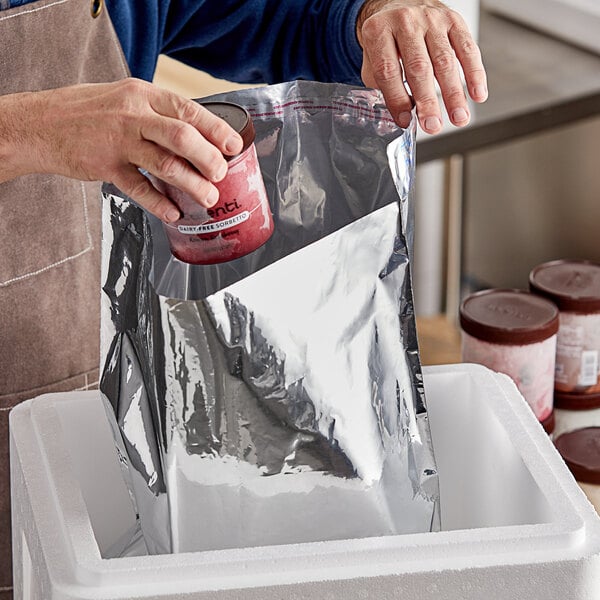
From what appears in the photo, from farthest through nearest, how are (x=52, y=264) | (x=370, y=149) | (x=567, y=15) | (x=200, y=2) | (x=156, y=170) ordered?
(x=567, y=15)
(x=200, y=2)
(x=52, y=264)
(x=370, y=149)
(x=156, y=170)

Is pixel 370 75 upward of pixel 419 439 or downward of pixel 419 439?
upward

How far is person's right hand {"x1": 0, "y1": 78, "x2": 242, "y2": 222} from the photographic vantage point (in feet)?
2.16

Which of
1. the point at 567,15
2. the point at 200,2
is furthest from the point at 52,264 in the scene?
the point at 567,15

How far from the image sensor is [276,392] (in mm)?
698

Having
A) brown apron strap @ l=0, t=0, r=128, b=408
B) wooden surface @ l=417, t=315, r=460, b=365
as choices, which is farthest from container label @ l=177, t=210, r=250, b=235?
wooden surface @ l=417, t=315, r=460, b=365

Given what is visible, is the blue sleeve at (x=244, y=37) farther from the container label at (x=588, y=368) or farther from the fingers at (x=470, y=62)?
the container label at (x=588, y=368)

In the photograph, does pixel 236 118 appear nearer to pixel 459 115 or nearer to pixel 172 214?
pixel 172 214

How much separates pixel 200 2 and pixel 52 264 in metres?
0.36

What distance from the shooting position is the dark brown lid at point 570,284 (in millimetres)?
1141

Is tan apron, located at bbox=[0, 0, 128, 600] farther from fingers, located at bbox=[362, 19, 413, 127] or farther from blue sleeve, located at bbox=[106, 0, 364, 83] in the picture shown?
fingers, located at bbox=[362, 19, 413, 127]

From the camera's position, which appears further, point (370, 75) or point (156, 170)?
point (370, 75)

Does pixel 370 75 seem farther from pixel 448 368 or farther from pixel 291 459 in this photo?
pixel 291 459

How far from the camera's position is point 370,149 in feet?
2.73

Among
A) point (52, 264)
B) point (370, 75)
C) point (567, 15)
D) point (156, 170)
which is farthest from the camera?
point (567, 15)
